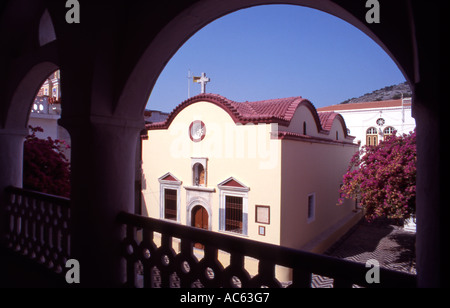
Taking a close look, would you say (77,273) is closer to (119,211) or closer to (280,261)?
(119,211)

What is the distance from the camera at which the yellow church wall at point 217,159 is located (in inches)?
369

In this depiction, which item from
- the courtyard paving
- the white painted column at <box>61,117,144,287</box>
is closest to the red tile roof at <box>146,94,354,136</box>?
the courtyard paving

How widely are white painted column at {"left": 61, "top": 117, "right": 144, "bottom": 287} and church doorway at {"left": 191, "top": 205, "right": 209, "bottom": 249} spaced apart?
Answer: 8.95m

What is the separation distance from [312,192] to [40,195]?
32.7ft

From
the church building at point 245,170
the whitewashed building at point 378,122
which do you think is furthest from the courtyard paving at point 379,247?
the whitewashed building at point 378,122

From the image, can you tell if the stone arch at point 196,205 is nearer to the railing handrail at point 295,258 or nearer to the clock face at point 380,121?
the railing handrail at point 295,258

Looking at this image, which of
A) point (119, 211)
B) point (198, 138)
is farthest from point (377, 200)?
point (119, 211)

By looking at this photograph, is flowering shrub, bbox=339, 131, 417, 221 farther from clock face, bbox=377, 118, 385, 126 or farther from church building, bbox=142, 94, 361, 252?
clock face, bbox=377, 118, 385, 126

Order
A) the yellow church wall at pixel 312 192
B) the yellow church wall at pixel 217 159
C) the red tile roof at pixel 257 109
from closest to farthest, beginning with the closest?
the yellow church wall at pixel 217 159 → the red tile roof at pixel 257 109 → the yellow church wall at pixel 312 192

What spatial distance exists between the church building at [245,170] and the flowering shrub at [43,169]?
19.7ft

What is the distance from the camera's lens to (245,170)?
10.0 meters

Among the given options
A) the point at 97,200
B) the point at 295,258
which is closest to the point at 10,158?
the point at 97,200

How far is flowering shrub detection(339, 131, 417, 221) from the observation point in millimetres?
9211
